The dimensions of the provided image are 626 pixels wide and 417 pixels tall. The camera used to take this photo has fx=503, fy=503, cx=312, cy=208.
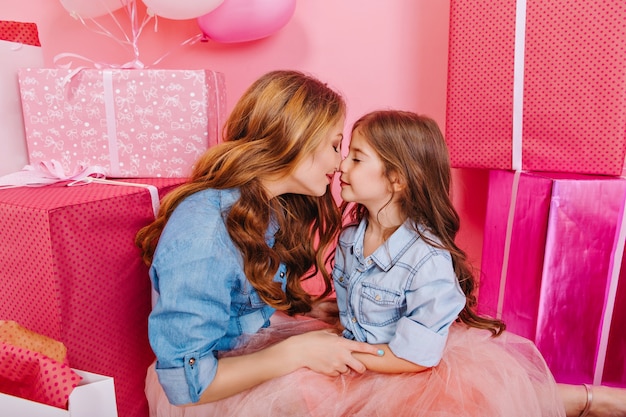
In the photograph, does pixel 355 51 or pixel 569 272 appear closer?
pixel 569 272

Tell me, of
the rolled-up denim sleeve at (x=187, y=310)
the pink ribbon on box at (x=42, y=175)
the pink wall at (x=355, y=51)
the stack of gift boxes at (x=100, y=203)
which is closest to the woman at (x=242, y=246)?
the rolled-up denim sleeve at (x=187, y=310)

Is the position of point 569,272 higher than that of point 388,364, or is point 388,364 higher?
point 569,272

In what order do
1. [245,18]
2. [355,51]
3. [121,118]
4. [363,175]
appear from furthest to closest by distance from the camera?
1. [355,51]
2. [245,18]
3. [121,118]
4. [363,175]

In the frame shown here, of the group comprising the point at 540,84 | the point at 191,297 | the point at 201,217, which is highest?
the point at 540,84

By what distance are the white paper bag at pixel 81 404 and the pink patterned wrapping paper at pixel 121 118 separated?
58 cm

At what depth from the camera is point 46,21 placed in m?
1.72

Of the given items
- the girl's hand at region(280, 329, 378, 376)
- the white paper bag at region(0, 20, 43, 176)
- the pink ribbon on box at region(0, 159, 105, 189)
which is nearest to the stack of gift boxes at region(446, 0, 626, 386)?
the girl's hand at region(280, 329, 378, 376)

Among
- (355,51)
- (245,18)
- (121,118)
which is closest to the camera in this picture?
(121,118)

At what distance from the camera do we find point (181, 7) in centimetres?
123

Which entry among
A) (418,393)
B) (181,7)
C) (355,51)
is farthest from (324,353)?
(355,51)

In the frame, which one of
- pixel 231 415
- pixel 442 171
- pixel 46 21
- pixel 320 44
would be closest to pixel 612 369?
pixel 442 171

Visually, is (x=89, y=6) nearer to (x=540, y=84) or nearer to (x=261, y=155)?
(x=261, y=155)

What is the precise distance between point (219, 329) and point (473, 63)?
0.83 metres

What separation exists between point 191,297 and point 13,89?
2.51 feet
